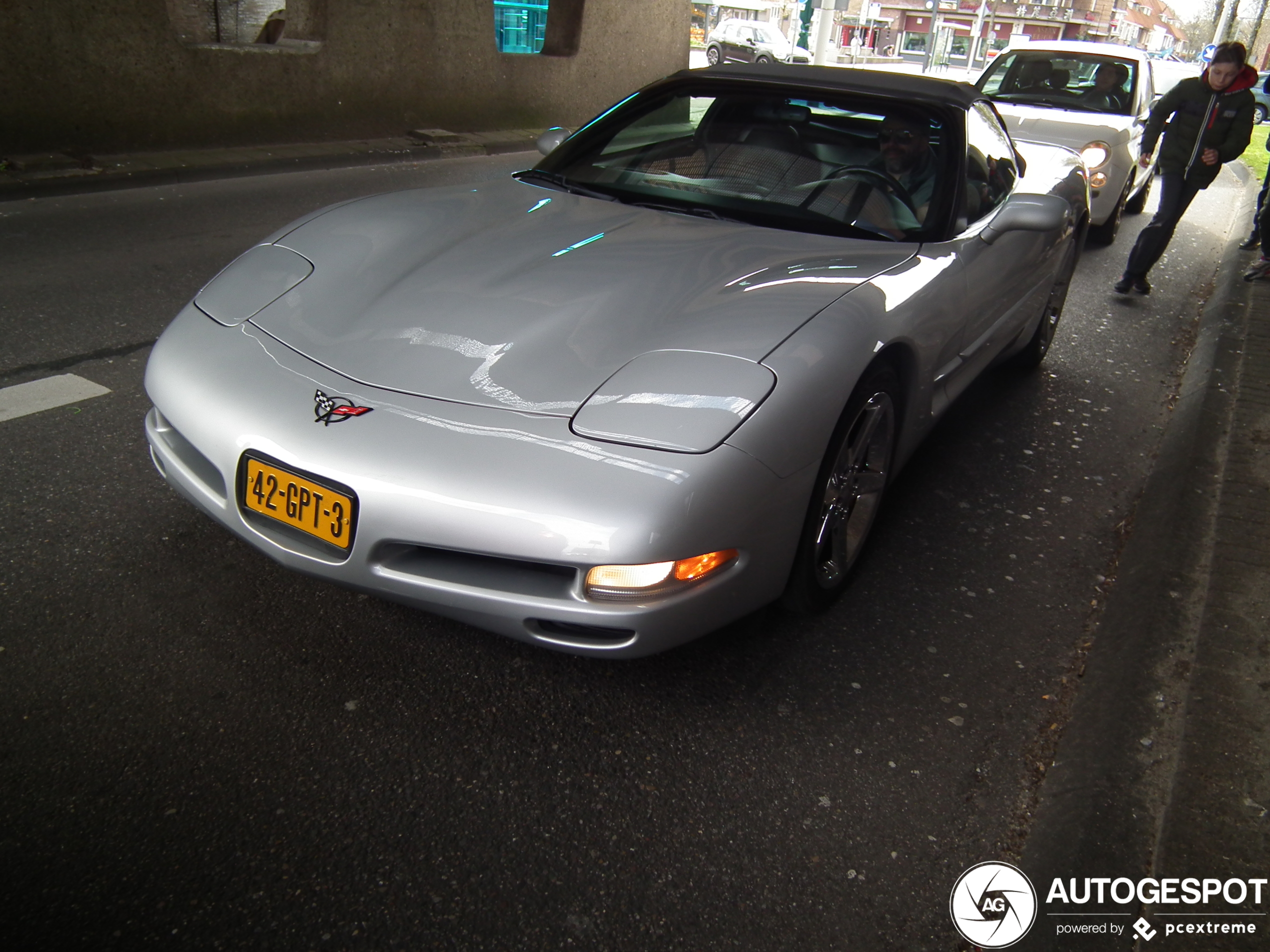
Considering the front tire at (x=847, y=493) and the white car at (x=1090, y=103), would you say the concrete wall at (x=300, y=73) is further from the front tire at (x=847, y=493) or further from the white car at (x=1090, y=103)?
the front tire at (x=847, y=493)

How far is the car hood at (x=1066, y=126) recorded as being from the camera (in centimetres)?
694

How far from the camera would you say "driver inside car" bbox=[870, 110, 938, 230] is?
9.56 ft

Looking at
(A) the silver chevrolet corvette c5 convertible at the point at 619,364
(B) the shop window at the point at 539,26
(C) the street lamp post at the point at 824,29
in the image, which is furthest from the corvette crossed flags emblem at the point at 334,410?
(C) the street lamp post at the point at 824,29

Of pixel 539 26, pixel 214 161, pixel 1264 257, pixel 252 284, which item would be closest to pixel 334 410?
pixel 252 284

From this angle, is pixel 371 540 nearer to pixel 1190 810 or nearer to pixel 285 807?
pixel 285 807

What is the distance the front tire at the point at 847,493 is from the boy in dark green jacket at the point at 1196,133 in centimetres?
431

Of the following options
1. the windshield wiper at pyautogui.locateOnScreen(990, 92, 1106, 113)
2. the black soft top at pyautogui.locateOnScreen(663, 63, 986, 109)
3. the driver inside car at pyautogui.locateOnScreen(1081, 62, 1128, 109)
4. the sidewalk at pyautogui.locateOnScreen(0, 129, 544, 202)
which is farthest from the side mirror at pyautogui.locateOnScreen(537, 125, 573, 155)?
the driver inside car at pyautogui.locateOnScreen(1081, 62, 1128, 109)

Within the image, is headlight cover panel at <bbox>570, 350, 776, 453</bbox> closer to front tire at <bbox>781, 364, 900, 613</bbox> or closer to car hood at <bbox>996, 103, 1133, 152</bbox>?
front tire at <bbox>781, 364, 900, 613</bbox>

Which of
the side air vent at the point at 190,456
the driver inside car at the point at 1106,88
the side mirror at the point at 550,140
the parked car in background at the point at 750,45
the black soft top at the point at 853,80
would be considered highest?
the parked car in background at the point at 750,45

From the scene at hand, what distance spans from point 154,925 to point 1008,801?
5.51 ft

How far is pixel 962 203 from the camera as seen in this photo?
296 centimetres

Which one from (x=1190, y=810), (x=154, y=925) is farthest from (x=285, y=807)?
(x=1190, y=810)

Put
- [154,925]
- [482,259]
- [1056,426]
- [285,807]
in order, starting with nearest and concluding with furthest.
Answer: [154,925] < [285,807] < [482,259] < [1056,426]

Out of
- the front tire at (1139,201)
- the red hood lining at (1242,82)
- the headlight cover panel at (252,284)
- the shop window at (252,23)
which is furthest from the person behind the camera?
the front tire at (1139,201)
